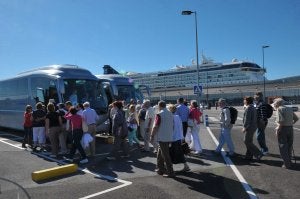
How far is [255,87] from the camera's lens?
3649 inches

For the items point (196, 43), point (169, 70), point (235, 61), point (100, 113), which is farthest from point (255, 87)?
point (100, 113)

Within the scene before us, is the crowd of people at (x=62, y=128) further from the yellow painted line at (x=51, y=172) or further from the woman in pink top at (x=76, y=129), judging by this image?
the yellow painted line at (x=51, y=172)

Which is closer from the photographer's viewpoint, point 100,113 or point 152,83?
point 100,113

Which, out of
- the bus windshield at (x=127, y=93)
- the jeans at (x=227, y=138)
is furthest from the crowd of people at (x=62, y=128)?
the bus windshield at (x=127, y=93)

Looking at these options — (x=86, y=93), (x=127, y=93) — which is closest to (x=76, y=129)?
(x=86, y=93)

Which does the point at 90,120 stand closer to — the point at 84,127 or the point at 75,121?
the point at 84,127

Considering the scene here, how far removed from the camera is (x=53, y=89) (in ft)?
50.4

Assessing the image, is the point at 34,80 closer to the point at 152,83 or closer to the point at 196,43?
the point at 196,43

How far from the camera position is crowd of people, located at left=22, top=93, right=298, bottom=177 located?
8.88 m

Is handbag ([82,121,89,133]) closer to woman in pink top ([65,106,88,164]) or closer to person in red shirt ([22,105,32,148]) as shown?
woman in pink top ([65,106,88,164])

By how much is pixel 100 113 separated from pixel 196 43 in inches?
626

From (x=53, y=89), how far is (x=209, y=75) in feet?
288

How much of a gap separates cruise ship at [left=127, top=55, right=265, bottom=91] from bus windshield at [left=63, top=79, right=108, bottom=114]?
3180 inches

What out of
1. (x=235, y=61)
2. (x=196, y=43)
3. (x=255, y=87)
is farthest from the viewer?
(x=235, y=61)
